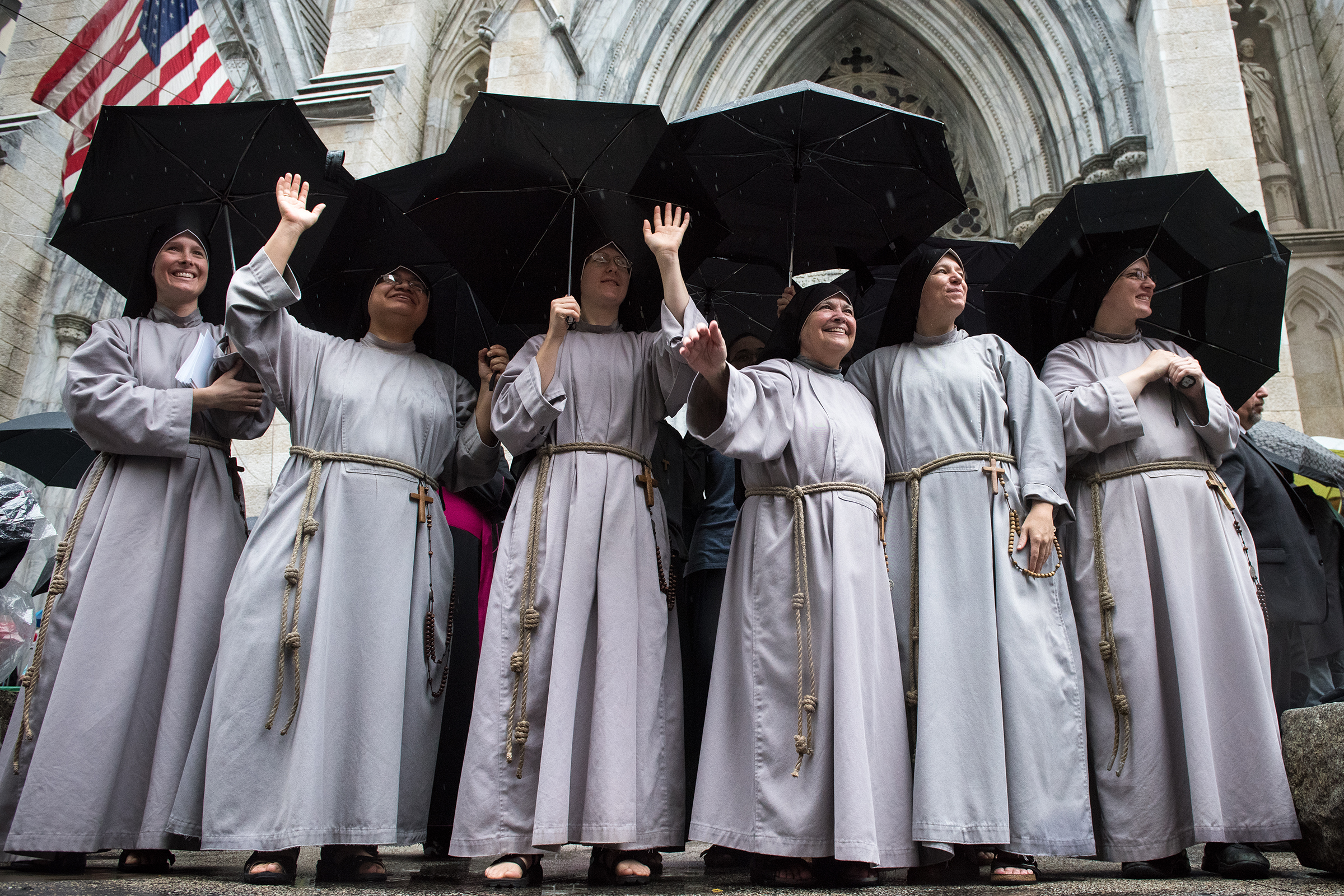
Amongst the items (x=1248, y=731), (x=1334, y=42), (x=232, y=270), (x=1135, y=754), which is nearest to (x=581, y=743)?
(x=1135, y=754)

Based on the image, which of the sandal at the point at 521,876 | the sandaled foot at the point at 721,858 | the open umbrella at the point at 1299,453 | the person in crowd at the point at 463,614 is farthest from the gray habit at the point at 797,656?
the open umbrella at the point at 1299,453

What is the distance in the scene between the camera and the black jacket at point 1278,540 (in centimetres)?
437

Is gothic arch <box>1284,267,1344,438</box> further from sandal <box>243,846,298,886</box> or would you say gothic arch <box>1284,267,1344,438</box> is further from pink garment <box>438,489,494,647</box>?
sandal <box>243,846,298,886</box>

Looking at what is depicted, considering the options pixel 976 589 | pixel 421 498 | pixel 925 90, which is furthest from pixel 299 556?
pixel 925 90

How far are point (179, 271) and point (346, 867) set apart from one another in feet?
7.46

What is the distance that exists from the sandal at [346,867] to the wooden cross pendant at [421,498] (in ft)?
3.52

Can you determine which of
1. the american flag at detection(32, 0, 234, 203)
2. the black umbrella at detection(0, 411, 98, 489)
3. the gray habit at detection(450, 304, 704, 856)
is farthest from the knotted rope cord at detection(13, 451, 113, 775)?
the american flag at detection(32, 0, 234, 203)

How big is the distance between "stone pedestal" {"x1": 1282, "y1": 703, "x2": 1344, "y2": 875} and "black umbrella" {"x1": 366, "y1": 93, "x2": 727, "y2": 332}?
260cm

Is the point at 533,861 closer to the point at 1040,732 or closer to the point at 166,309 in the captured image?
the point at 1040,732

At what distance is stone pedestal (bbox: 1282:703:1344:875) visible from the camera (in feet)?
9.95

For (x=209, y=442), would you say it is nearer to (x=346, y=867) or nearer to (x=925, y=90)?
(x=346, y=867)

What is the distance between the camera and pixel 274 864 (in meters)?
2.94

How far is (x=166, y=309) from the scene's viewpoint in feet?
12.8

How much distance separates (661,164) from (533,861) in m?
2.36
